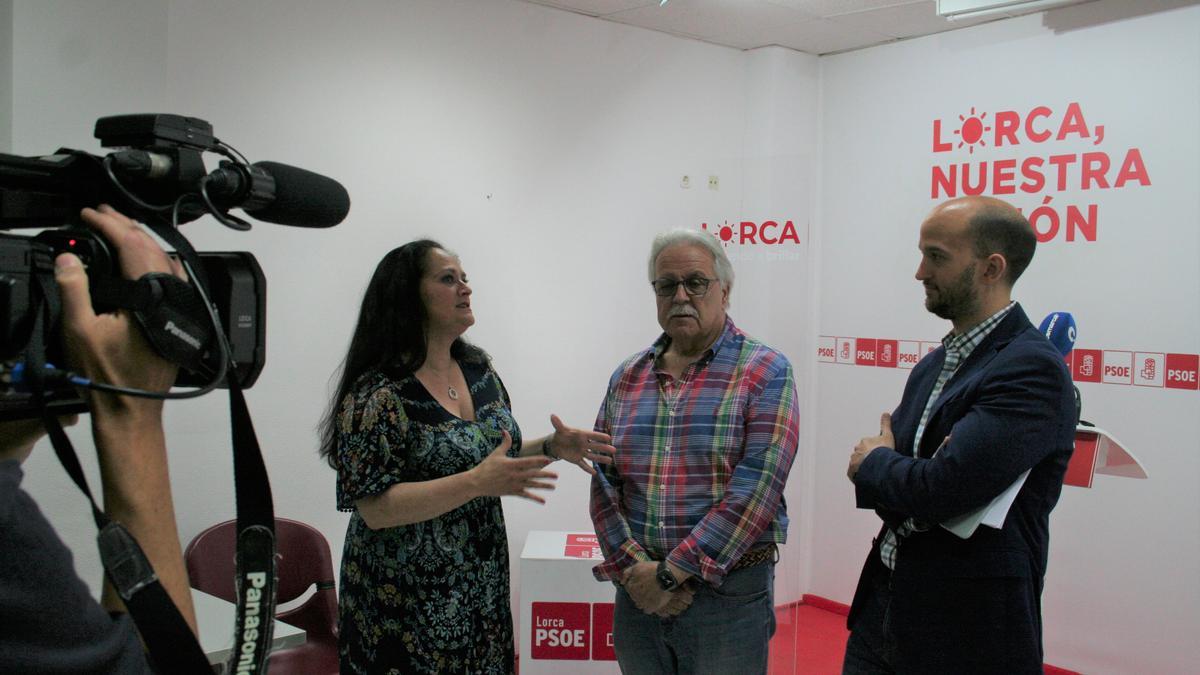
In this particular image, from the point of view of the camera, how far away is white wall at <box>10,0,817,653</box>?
299 cm

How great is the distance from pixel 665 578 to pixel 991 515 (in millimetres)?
691

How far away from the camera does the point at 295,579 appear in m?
3.09

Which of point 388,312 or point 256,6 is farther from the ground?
point 256,6

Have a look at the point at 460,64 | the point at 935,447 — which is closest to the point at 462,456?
the point at 935,447

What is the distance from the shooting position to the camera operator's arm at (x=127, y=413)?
0.80 m

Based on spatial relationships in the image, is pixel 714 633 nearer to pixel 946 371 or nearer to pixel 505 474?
pixel 505 474

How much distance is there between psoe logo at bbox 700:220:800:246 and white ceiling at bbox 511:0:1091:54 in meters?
1.09

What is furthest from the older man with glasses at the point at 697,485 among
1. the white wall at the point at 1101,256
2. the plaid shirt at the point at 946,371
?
the white wall at the point at 1101,256

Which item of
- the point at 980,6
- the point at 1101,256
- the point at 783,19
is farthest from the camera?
the point at 783,19

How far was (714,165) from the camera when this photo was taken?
3.68 meters

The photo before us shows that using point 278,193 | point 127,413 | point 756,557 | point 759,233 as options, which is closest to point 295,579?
point 756,557

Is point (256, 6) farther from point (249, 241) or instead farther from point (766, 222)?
point (766, 222)

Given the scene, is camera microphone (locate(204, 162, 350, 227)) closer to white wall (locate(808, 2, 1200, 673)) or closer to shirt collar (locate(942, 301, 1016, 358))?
shirt collar (locate(942, 301, 1016, 358))

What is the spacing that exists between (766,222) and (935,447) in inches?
65.2
